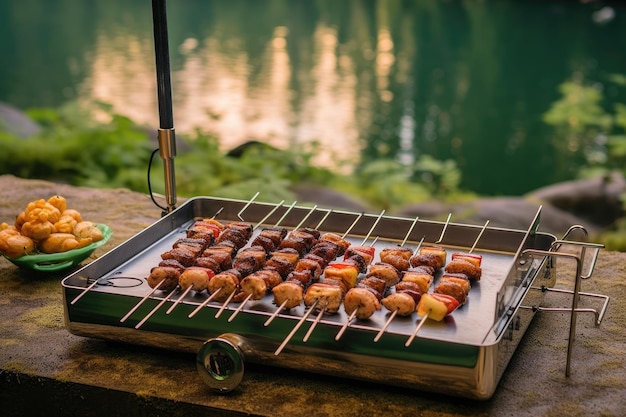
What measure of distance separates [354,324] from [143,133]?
670 centimetres

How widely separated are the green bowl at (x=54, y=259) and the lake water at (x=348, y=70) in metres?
6.73

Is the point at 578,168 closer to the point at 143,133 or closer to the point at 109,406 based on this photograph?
the point at 143,133

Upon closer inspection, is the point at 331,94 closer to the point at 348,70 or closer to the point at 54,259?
the point at 348,70

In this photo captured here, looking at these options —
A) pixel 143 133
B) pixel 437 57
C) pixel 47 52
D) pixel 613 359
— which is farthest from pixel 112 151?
pixel 437 57

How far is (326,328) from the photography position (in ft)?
7.93

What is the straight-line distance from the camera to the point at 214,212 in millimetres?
3656

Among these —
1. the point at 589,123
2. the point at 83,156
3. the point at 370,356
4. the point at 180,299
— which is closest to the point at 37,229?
the point at 180,299

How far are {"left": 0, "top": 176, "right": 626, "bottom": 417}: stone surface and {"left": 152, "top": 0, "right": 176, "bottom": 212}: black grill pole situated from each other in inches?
30.1

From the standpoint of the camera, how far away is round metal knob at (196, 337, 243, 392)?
2.42 m

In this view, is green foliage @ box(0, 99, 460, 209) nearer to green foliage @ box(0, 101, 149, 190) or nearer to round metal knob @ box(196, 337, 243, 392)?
green foliage @ box(0, 101, 149, 190)

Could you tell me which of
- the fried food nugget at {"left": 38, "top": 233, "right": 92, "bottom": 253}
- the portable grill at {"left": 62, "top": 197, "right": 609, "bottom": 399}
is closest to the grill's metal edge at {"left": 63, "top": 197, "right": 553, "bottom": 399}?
the portable grill at {"left": 62, "top": 197, "right": 609, "bottom": 399}

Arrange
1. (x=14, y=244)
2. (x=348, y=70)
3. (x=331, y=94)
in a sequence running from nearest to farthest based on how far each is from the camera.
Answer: (x=14, y=244), (x=331, y=94), (x=348, y=70)

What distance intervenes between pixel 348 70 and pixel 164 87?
35.2 feet

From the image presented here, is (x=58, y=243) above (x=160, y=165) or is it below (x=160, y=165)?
above
